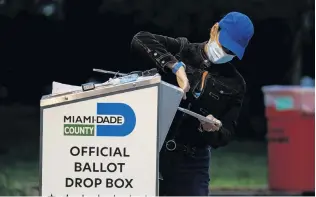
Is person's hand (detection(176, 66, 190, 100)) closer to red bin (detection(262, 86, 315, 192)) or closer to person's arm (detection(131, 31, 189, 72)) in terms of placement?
person's arm (detection(131, 31, 189, 72))

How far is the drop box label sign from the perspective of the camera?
3.37 m

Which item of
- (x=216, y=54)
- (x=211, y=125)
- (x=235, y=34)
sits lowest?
(x=211, y=125)

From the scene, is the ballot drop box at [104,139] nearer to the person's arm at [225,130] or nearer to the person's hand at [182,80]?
the person's hand at [182,80]

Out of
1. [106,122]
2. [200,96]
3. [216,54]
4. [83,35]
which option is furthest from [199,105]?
[83,35]

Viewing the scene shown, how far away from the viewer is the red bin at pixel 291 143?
608cm

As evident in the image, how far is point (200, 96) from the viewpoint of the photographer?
4.14m

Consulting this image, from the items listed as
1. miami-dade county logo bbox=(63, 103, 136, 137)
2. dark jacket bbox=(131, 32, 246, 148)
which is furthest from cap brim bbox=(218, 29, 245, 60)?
miami-dade county logo bbox=(63, 103, 136, 137)

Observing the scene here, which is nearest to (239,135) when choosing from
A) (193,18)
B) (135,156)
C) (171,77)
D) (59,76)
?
(193,18)

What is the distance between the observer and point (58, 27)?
563 centimetres

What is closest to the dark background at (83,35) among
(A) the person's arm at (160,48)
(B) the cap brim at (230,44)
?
(A) the person's arm at (160,48)

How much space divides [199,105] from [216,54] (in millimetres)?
321

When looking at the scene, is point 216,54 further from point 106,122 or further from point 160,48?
point 106,122

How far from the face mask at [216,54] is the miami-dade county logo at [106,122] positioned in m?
0.98

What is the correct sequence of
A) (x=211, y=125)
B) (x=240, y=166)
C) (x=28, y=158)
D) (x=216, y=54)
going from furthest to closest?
(x=240, y=166)
(x=28, y=158)
(x=216, y=54)
(x=211, y=125)
